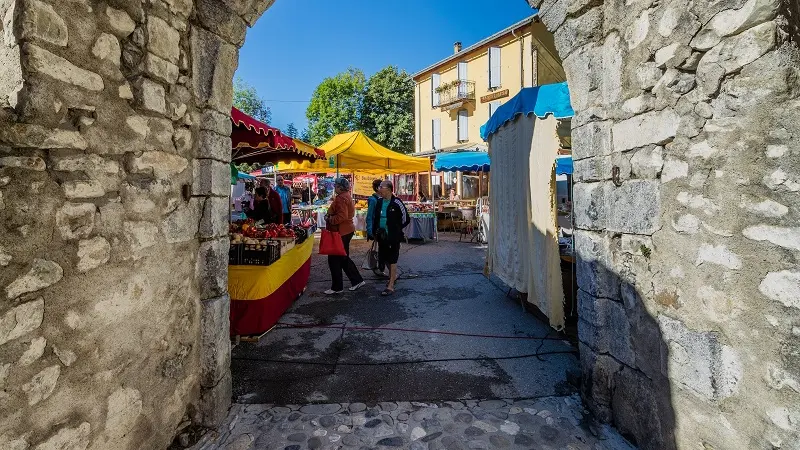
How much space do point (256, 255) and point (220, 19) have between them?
207 cm

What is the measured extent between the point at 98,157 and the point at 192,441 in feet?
5.63

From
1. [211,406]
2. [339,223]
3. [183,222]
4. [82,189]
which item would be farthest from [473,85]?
[82,189]

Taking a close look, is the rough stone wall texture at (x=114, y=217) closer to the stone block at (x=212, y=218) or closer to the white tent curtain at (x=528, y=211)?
the stone block at (x=212, y=218)

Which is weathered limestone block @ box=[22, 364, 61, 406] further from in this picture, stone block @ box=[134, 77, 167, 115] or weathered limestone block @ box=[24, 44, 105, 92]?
stone block @ box=[134, 77, 167, 115]

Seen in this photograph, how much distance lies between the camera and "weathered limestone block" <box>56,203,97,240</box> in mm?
1681

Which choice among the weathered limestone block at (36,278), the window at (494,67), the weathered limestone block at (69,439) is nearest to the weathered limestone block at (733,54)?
the weathered limestone block at (36,278)

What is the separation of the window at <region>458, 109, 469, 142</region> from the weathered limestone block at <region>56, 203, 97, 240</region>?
19145 millimetres

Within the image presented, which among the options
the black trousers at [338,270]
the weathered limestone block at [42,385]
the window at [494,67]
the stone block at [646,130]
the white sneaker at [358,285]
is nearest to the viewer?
the weathered limestone block at [42,385]

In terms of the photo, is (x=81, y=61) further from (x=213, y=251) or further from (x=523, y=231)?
(x=523, y=231)

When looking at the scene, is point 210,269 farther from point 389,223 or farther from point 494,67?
point 494,67

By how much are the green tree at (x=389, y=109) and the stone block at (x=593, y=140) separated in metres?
22.7

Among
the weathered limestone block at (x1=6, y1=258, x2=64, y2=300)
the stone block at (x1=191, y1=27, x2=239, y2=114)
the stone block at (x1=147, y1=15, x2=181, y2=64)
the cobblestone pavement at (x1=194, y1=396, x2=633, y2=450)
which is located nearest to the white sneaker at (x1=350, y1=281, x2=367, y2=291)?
the cobblestone pavement at (x1=194, y1=396, x2=633, y2=450)

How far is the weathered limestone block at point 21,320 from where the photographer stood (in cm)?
146

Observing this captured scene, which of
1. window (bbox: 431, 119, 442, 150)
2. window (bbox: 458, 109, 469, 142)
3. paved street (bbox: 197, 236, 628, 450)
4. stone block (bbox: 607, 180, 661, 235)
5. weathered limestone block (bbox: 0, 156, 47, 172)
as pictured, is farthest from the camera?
window (bbox: 431, 119, 442, 150)
